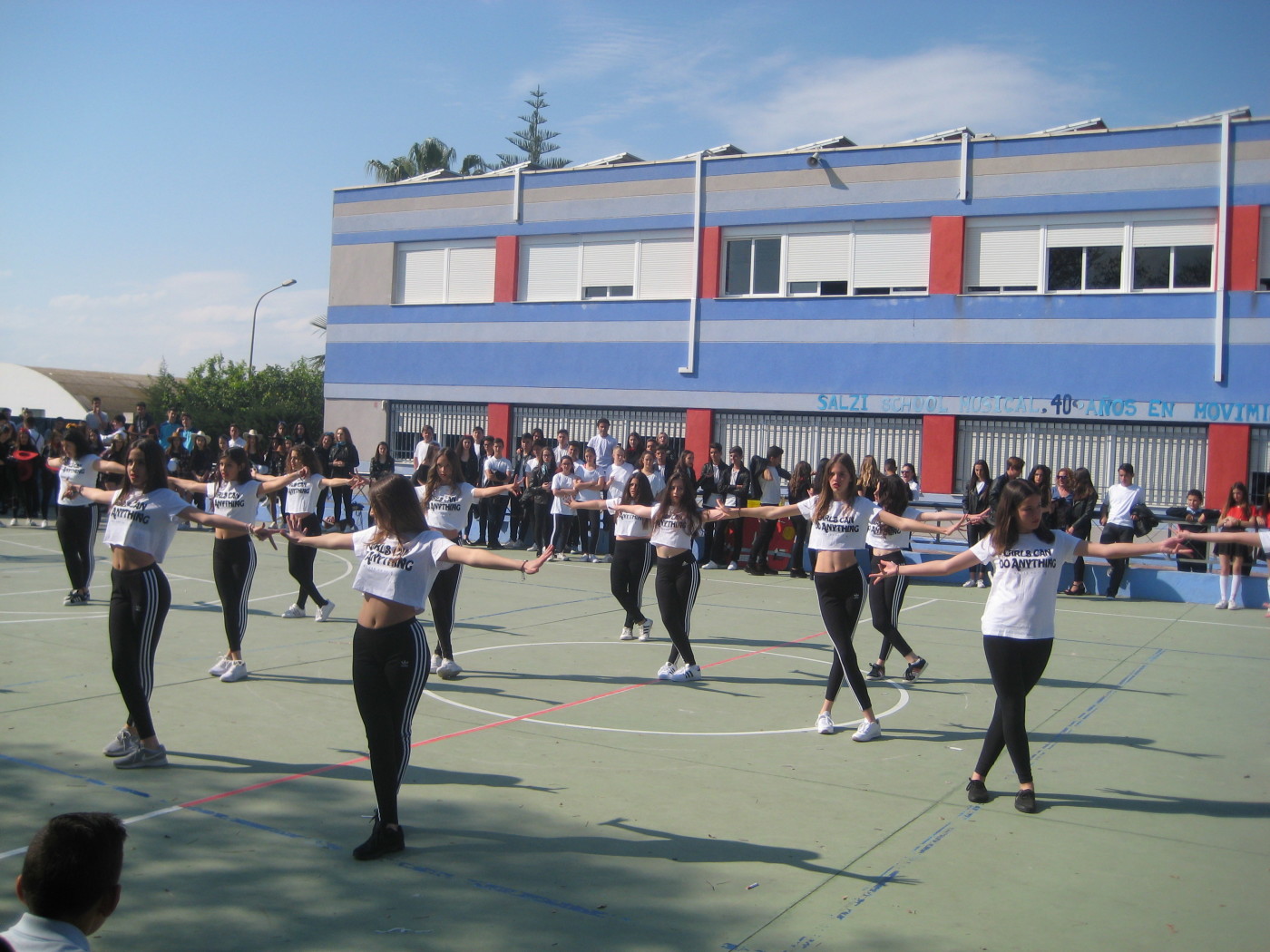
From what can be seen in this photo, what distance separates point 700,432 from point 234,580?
15.5 m

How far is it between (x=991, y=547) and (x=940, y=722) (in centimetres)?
253

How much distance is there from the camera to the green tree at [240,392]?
50766 millimetres

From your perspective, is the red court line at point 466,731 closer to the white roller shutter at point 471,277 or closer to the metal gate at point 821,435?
the metal gate at point 821,435

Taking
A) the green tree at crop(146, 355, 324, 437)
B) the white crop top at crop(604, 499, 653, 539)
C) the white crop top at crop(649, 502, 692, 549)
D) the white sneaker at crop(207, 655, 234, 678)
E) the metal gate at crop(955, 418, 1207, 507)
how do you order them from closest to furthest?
the white sneaker at crop(207, 655, 234, 678) → the white crop top at crop(649, 502, 692, 549) → the white crop top at crop(604, 499, 653, 539) → the metal gate at crop(955, 418, 1207, 507) → the green tree at crop(146, 355, 324, 437)

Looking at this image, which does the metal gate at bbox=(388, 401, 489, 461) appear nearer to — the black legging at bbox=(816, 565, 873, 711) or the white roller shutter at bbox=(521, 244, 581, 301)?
the white roller shutter at bbox=(521, 244, 581, 301)

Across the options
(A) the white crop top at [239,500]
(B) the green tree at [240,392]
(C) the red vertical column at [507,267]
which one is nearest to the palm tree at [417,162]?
(B) the green tree at [240,392]

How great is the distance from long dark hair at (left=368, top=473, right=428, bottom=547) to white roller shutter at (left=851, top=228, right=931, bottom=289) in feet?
58.6

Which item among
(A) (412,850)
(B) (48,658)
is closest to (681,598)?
(A) (412,850)

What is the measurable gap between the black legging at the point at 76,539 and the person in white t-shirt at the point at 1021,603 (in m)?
10.2

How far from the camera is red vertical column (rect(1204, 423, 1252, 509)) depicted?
19.4m

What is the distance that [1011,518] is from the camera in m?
6.45

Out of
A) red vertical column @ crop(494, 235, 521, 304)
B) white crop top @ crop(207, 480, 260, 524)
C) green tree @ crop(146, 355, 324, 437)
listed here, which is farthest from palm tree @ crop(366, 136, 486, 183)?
white crop top @ crop(207, 480, 260, 524)

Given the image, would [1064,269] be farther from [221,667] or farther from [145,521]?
[145,521]

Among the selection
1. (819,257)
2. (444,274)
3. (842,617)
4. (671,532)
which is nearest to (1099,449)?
(819,257)
